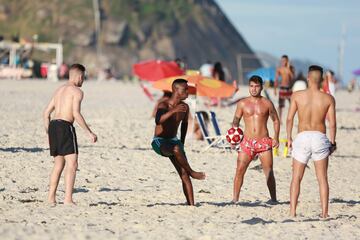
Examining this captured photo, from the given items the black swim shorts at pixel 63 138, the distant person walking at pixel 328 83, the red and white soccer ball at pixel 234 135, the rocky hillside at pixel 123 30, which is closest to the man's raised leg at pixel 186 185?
the red and white soccer ball at pixel 234 135

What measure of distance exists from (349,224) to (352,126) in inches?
608

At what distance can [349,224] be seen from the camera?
930 cm

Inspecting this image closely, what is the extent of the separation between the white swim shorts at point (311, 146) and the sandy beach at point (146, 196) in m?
0.61

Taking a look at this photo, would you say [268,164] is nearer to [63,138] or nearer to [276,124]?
[276,124]

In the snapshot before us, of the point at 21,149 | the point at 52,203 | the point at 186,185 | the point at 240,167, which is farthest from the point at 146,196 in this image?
the point at 21,149

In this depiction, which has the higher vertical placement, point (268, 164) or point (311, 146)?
point (311, 146)

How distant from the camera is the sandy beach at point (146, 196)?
27.3 feet

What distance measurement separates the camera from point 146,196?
10.9m

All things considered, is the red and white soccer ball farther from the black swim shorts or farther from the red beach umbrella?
the red beach umbrella

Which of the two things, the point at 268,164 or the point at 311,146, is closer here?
the point at 311,146

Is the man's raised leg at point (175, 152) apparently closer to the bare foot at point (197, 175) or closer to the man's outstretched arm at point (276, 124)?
the bare foot at point (197, 175)

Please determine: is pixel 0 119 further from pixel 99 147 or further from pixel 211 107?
pixel 211 107

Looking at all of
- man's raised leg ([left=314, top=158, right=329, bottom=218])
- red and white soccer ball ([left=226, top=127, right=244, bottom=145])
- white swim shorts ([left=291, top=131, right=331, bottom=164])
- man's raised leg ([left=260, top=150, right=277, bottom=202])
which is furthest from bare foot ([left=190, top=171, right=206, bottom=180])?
man's raised leg ([left=314, top=158, right=329, bottom=218])

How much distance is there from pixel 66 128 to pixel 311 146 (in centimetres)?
231
